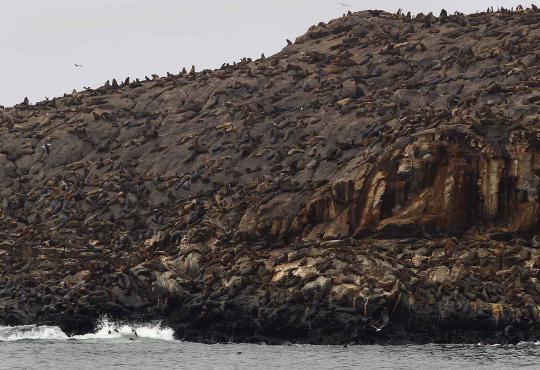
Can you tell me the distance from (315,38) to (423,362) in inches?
2662

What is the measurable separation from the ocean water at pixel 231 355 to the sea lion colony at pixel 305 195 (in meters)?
2.07

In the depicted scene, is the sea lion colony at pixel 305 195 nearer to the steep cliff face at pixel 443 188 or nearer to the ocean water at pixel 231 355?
the steep cliff face at pixel 443 188

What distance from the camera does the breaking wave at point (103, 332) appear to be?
75.3 m

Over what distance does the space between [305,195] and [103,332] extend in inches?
655

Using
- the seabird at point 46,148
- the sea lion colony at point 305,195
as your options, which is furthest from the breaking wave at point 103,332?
the seabird at point 46,148

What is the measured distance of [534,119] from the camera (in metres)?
82.0

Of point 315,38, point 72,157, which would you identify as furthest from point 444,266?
point 315,38

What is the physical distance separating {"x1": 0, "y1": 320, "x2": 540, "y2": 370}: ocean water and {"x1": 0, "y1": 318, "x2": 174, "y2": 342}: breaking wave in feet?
0.46

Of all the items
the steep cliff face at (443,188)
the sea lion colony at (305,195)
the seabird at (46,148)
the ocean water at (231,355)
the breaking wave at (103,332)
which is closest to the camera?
the ocean water at (231,355)

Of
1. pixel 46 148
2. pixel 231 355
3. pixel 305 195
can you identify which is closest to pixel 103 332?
pixel 231 355

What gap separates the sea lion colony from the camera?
7119 cm

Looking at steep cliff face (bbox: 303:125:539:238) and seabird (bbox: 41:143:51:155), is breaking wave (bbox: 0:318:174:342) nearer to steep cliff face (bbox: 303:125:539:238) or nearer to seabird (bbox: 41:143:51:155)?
steep cliff face (bbox: 303:125:539:238)

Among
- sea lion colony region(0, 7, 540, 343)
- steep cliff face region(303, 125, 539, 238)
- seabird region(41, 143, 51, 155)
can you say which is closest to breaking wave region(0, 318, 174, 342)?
sea lion colony region(0, 7, 540, 343)

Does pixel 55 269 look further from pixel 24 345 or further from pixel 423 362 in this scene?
pixel 423 362
